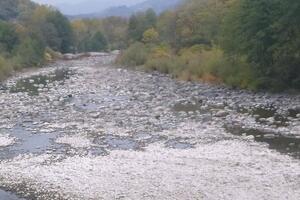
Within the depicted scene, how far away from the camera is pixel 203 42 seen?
59.8 m

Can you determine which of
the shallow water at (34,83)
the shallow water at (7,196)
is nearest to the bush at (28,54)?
the shallow water at (34,83)

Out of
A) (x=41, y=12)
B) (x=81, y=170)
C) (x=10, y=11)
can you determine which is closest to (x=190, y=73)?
(x=81, y=170)

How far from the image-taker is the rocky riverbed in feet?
52.7

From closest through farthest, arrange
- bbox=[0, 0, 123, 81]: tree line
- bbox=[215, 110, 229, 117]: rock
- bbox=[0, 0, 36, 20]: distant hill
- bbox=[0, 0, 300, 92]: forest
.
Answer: bbox=[215, 110, 229, 117]: rock < bbox=[0, 0, 300, 92]: forest < bbox=[0, 0, 123, 81]: tree line < bbox=[0, 0, 36, 20]: distant hill

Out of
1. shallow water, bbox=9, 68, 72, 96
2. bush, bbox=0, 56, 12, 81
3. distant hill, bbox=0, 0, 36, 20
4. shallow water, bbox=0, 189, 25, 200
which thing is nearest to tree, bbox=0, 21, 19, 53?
bush, bbox=0, 56, 12, 81

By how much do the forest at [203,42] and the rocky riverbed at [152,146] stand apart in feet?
7.57

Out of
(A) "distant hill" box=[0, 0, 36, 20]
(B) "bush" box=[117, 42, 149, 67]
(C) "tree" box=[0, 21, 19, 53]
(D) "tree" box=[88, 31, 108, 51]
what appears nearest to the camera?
(B) "bush" box=[117, 42, 149, 67]

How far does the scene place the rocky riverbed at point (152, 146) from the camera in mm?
16078

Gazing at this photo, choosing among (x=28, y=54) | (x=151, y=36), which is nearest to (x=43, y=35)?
(x=28, y=54)

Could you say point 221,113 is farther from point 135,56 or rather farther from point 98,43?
point 98,43

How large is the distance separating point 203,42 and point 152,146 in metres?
39.7

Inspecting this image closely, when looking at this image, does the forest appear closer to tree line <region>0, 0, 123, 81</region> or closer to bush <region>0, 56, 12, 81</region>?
bush <region>0, 56, 12, 81</region>

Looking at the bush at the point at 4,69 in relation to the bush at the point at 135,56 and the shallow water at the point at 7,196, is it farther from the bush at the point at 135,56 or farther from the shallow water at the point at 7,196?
the shallow water at the point at 7,196

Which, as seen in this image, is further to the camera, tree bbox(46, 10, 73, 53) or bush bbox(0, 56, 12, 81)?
tree bbox(46, 10, 73, 53)
